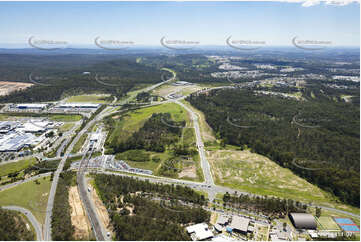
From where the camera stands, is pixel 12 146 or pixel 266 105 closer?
pixel 12 146

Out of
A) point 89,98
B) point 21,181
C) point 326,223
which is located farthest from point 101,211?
point 89,98

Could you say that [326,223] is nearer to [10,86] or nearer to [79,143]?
[79,143]

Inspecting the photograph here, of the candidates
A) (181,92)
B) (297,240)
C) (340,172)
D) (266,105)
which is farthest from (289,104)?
(297,240)

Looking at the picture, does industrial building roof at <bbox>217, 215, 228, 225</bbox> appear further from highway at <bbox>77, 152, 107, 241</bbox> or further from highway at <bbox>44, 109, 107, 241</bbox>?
highway at <bbox>44, 109, 107, 241</bbox>

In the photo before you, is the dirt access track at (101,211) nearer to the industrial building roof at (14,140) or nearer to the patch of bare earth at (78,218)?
the patch of bare earth at (78,218)

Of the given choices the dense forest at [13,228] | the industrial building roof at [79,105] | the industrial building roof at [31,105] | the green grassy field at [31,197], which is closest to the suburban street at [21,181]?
the green grassy field at [31,197]

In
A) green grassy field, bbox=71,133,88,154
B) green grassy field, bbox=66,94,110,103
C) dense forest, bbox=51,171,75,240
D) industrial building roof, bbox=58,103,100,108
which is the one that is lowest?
dense forest, bbox=51,171,75,240

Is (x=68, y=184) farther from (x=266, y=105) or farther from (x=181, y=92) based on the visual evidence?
(x=181, y=92)

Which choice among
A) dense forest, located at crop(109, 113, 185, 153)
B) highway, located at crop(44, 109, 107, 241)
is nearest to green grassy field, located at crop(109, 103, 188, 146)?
dense forest, located at crop(109, 113, 185, 153)
